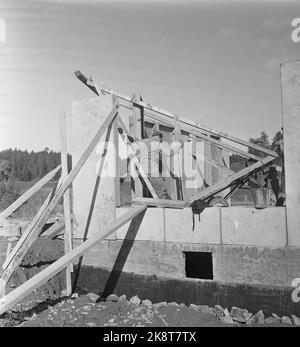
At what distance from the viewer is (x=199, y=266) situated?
28.6ft

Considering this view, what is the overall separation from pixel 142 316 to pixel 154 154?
12.9 ft

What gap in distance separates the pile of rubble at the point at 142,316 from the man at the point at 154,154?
272 cm

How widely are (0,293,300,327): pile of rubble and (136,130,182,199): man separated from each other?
272cm

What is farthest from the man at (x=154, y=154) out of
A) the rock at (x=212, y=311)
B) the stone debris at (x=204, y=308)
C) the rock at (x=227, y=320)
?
the rock at (x=227, y=320)

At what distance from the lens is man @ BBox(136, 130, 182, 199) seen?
838 cm

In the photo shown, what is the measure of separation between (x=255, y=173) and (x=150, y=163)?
273 cm

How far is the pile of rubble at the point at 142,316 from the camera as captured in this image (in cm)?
614

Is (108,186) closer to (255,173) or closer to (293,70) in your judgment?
(255,173)

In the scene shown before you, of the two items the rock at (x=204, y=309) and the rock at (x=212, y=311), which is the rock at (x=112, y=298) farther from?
the rock at (x=212, y=311)

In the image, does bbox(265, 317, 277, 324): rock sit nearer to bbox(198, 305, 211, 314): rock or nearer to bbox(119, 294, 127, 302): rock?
bbox(198, 305, 211, 314): rock

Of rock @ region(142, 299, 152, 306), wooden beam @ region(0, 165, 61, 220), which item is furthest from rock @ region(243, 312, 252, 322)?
wooden beam @ region(0, 165, 61, 220)

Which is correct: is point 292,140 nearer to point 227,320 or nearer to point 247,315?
point 247,315

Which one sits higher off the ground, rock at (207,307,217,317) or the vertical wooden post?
the vertical wooden post
